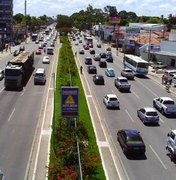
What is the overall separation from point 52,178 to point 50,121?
65.2 ft

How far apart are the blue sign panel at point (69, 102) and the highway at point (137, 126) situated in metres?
4.42

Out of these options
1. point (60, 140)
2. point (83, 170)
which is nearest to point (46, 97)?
point (60, 140)

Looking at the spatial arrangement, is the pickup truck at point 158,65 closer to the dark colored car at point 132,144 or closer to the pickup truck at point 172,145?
the pickup truck at point 172,145

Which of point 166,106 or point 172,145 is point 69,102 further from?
point 166,106

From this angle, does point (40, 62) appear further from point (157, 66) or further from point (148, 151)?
point (148, 151)

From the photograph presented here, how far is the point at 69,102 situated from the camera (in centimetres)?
3606

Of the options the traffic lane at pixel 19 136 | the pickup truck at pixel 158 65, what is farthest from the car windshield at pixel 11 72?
the pickup truck at pixel 158 65

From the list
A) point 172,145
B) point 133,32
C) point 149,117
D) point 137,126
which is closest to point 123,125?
point 137,126

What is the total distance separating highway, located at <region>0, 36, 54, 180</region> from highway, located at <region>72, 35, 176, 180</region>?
6.14 meters

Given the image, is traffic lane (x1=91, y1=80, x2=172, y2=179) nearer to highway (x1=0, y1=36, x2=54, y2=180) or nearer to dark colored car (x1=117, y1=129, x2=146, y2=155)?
dark colored car (x1=117, y1=129, x2=146, y2=155)

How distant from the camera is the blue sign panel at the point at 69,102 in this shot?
3556cm

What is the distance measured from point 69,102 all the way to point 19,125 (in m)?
8.12

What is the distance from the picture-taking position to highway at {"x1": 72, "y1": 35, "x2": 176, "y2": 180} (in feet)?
103

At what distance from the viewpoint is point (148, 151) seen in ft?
117
